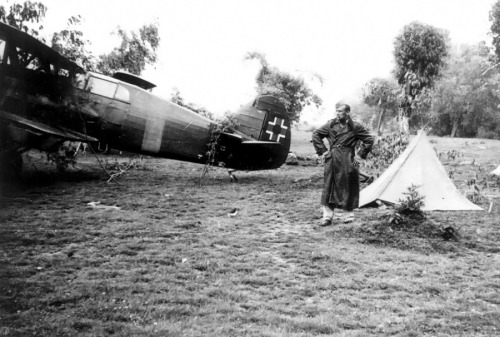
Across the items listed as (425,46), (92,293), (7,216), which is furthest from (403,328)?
(425,46)

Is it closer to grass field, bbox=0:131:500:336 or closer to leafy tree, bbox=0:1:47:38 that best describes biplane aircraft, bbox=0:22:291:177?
leafy tree, bbox=0:1:47:38

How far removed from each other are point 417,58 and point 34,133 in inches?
850

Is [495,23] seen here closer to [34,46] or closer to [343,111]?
[343,111]

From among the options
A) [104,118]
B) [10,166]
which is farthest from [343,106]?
[10,166]

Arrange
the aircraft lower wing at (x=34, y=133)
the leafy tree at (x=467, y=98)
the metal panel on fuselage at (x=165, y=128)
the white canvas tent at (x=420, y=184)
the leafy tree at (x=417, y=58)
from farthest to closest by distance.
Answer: the leafy tree at (x=467, y=98) < the leafy tree at (x=417, y=58) < the metal panel on fuselage at (x=165, y=128) < the white canvas tent at (x=420, y=184) < the aircraft lower wing at (x=34, y=133)

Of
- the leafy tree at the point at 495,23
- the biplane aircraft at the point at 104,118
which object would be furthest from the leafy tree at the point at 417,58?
the biplane aircraft at the point at 104,118

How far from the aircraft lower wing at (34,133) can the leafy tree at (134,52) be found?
9.21 m

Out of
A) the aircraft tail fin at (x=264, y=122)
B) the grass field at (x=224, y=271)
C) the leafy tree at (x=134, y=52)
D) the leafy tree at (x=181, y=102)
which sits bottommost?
the grass field at (x=224, y=271)

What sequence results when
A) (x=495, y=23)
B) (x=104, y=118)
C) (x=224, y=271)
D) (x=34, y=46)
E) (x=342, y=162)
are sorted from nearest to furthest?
(x=224, y=271) → (x=342, y=162) → (x=34, y=46) → (x=104, y=118) → (x=495, y=23)

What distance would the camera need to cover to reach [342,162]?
6.09 metres

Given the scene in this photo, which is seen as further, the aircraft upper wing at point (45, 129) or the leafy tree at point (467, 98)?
the leafy tree at point (467, 98)

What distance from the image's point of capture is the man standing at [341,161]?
20.0ft

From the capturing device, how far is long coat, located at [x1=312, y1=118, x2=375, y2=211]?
19.9 feet

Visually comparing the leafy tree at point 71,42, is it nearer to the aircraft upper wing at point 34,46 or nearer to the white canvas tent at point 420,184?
the aircraft upper wing at point 34,46
